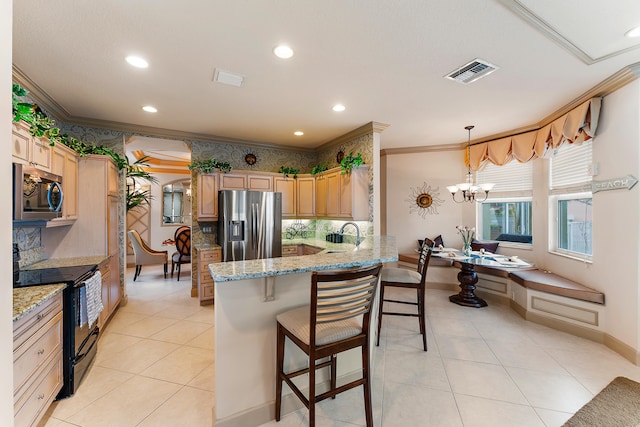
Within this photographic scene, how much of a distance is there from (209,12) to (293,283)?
1.95 metres

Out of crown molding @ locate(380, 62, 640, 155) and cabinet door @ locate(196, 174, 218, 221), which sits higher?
crown molding @ locate(380, 62, 640, 155)

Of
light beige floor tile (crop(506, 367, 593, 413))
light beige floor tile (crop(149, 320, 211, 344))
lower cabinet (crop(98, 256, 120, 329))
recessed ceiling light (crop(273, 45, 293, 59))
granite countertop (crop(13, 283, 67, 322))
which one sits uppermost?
recessed ceiling light (crop(273, 45, 293, 59))

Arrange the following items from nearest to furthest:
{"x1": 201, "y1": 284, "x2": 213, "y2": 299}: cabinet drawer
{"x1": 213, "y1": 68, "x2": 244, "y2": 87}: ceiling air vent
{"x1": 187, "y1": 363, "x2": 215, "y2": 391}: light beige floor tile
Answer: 1. {"x1": 187, "y1": 363, "x2": 215, "y2": 391}: light beige floor tile
2. {"x1": 213, "y1": 68, "x2": 244, "y2": 87}: ceiling air vent
3. {"x1": 201, "y1": 284, "x2": 213, "y2": 299}: cabinet drawer

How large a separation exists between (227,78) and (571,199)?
465 centimetres

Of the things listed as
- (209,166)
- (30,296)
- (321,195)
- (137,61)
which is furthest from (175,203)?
(30,296)

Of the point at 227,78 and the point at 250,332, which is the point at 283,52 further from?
the point at 250,332

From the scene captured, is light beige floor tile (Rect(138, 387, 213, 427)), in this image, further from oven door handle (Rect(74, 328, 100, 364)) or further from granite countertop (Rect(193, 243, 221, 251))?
granite countertop (Rect(193, 243, 221, 251))

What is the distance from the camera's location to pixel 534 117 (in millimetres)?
3715

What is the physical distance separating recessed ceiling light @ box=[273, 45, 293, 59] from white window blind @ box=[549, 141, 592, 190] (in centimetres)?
364

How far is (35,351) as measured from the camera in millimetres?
1687

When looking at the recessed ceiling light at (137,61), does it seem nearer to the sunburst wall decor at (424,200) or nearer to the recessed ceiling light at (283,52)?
the recessed ceiling light at (283,52)

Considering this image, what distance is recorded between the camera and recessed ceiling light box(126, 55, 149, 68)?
2304 mm

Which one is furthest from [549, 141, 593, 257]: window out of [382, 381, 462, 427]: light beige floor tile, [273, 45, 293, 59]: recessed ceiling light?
[273, 45, 293, 59]: recessed ceiling light

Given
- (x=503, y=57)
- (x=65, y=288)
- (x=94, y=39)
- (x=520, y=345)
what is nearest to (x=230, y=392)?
(x=65, y=288)
